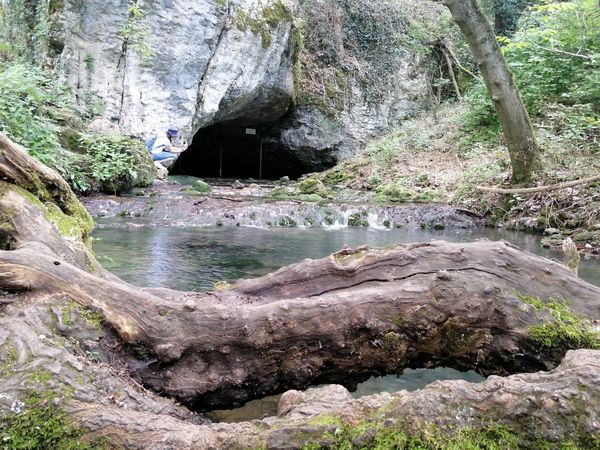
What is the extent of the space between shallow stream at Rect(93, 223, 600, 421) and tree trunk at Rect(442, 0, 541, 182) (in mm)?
1412

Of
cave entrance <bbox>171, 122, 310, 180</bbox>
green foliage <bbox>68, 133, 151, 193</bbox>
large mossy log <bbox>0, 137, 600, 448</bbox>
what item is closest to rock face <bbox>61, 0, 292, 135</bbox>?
green foliage <bbox>68, 133, 151, 193</bbox>

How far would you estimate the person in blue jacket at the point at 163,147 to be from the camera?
13.3 meters

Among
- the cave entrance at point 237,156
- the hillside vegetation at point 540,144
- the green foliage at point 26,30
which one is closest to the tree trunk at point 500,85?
the hillside vegetation at point 540,144

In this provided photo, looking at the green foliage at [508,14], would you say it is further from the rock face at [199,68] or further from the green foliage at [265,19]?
the green foliage at [265,19]

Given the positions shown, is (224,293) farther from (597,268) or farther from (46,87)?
(46,87)

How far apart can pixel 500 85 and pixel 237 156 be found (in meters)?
15.9

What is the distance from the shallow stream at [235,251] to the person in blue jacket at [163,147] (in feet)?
15.6

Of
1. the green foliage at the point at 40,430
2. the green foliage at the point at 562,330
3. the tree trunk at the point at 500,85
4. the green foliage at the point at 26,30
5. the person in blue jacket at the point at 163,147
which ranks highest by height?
the green foliage at the point at 26,30

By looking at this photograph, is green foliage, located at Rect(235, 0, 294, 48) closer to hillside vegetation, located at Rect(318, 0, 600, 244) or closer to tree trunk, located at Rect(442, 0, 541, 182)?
hillside vegetation, located at Rect(318, 0, 600, 244)

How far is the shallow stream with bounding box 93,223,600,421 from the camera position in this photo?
9.53ft

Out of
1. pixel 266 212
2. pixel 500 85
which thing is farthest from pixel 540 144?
pixel 266 212

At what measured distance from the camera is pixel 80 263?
2.67 m

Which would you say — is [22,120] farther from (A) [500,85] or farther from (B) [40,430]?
(A) [500,85]

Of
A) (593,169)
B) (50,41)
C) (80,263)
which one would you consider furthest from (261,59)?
(80,263)
